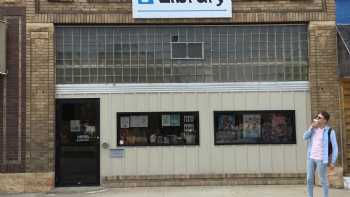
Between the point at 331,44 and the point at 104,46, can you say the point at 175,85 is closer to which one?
the point at 104,46

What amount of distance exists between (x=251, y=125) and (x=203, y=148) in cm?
128

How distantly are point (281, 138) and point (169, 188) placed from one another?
290 cm

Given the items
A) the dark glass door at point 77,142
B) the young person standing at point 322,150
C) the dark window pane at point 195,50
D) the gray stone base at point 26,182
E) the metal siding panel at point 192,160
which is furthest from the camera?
the dark window pane at point 195,50

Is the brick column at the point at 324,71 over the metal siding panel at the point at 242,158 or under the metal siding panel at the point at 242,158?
over

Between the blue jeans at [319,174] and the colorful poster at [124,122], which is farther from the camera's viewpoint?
the colorful poster at [124,122]

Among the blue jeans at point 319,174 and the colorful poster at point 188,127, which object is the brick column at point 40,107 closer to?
the colorful poster at point 188,127

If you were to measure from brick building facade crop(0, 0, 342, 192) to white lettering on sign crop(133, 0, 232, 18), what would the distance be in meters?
0.15

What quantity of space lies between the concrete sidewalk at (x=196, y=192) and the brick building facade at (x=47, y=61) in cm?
42

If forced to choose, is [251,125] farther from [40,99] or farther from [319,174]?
[40,99]

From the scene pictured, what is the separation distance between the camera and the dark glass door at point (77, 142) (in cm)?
1265

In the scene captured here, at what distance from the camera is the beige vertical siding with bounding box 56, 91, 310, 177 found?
12.7 meters

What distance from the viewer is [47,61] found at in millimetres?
12570

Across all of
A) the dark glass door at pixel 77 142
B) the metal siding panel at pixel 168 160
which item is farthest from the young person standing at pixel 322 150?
the dark glass door at pixel 77 142

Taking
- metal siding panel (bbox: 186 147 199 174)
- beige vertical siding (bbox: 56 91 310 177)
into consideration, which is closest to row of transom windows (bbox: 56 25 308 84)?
beige vertical siding (bbox: 56 91 310 177)
